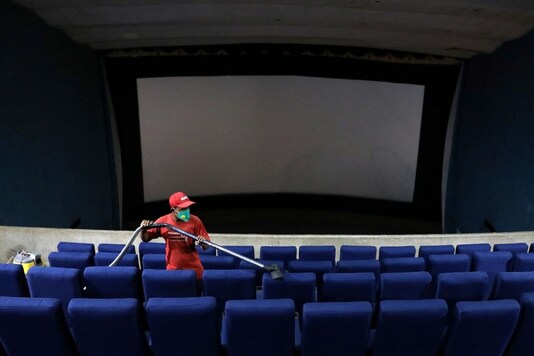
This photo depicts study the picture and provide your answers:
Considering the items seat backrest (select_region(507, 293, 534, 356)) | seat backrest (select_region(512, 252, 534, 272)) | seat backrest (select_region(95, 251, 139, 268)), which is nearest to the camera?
seat backrest (select_region(507, 293, 534, 356))

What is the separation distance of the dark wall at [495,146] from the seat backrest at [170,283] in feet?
21.6

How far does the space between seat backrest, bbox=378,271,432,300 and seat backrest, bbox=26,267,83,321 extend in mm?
2409

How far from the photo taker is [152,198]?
34.3 ft

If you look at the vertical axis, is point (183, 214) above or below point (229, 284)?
above

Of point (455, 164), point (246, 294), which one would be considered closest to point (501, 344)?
point (246, 294)

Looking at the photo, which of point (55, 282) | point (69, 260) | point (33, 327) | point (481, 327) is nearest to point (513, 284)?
point (481, 327)

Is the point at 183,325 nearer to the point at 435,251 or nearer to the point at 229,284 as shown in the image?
the point at 229,284

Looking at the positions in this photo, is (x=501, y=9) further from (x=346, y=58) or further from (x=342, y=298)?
(x=342, y=298)

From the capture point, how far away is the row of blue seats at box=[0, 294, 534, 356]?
2500 millimetres

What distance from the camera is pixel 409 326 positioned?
254cm

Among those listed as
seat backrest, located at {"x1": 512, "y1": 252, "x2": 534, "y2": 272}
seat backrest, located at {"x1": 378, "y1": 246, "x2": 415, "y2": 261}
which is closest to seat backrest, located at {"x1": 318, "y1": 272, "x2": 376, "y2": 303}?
seat backrest, located at {"x1": 378, "y1": 246, "x2": 415, "y2": 261}

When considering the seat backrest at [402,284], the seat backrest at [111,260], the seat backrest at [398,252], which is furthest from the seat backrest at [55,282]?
the seat backrest at [398,252]

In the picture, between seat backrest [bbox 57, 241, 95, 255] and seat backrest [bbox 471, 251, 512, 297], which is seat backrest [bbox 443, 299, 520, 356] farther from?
seat backrest [bbox 57, 241, 95, 255]

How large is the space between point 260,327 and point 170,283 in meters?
0.91
